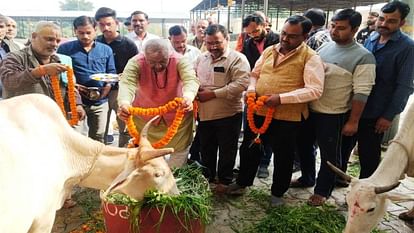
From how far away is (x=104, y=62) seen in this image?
422 cm

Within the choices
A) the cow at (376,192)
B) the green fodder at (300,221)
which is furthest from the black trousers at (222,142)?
the cow at (376,192)

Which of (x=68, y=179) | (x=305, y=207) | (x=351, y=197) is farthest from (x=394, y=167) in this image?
(x=68, y=179)

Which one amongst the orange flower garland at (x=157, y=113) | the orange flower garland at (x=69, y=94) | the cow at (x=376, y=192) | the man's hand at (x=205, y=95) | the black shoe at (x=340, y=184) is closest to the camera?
the cow at (x=376, y=192)

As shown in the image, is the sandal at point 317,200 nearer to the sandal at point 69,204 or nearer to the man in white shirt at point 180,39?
the man in white shirt at point 180,39

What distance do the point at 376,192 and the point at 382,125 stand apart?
101 centimetres

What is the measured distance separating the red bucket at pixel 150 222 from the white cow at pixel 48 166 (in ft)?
0.51

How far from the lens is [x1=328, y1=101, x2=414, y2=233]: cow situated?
270 centimetres

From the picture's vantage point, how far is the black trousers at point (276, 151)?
3.47m

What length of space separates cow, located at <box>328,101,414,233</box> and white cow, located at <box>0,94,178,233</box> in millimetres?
1401

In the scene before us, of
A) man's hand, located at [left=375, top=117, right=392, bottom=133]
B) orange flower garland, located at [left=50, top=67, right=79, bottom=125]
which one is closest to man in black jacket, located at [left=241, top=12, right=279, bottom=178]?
man's hand, located at [left=375, top=117, right=392, bottom=133]

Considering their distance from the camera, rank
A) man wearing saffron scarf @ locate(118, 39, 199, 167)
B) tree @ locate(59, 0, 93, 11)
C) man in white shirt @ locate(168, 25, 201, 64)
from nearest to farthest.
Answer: man wearing saffron scarf @ locate(118, 39, 199, 167), man in white shirt @ locate(168, 25, 201, 64), tree @ locate(59, 0, 93, 11)

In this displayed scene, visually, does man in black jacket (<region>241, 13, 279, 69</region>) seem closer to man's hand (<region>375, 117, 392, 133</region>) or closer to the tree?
man's hand (<region>375, 117, 392, 133</region>)

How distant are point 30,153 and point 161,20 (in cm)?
1779

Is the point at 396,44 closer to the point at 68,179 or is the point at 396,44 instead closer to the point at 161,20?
the point at 68,179
